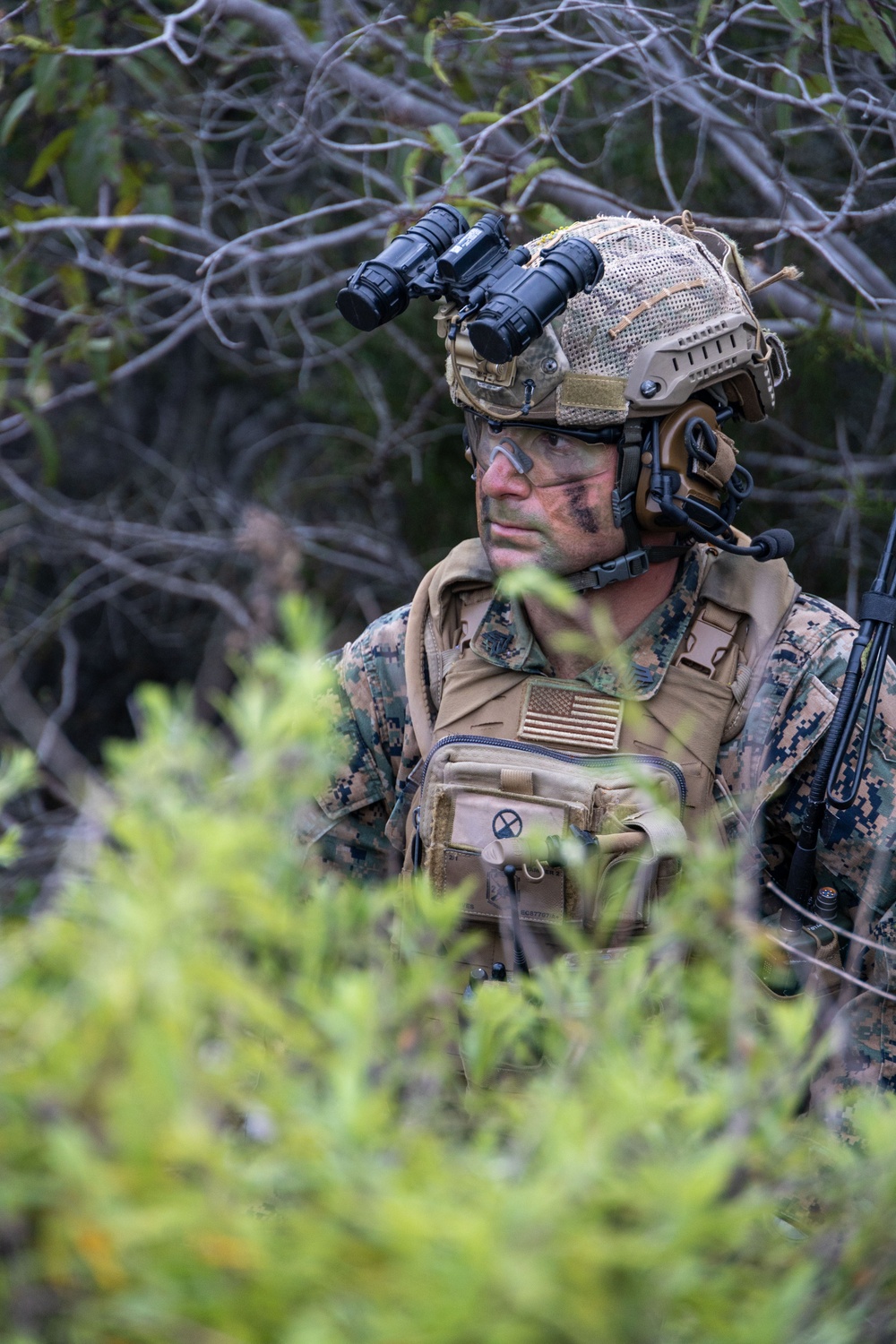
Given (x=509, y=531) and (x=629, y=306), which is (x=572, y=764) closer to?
(x=509, y=531)

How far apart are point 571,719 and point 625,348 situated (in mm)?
612

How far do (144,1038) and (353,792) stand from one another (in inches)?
67.5

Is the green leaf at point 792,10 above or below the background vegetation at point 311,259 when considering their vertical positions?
above

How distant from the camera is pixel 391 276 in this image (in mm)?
1983

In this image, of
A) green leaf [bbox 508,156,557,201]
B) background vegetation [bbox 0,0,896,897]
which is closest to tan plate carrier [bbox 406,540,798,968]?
background vegetation [bbox 0,0,896,897]

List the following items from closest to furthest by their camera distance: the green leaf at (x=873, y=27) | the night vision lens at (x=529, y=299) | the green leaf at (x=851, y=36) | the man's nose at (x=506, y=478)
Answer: the night vision lens at (x=529, y=299)
the man's nose at (x=506, y=478)
the green leaf at (x=873, y=27)
the green leaf at (x=851, y=36)

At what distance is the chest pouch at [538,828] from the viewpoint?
6.48 ft

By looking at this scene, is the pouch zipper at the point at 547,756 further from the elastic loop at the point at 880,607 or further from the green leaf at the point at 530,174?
the green leaf at the point at 530,174

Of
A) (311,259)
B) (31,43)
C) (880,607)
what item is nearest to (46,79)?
(31,43)

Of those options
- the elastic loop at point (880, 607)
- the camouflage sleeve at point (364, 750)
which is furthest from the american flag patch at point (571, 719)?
the elastic loop at point (880, 607)

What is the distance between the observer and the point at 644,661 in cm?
213

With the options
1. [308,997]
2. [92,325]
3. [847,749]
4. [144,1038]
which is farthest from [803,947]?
[92,325]

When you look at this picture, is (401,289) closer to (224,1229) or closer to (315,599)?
(224,1229)

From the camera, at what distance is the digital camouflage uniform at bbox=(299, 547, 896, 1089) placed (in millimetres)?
2000
